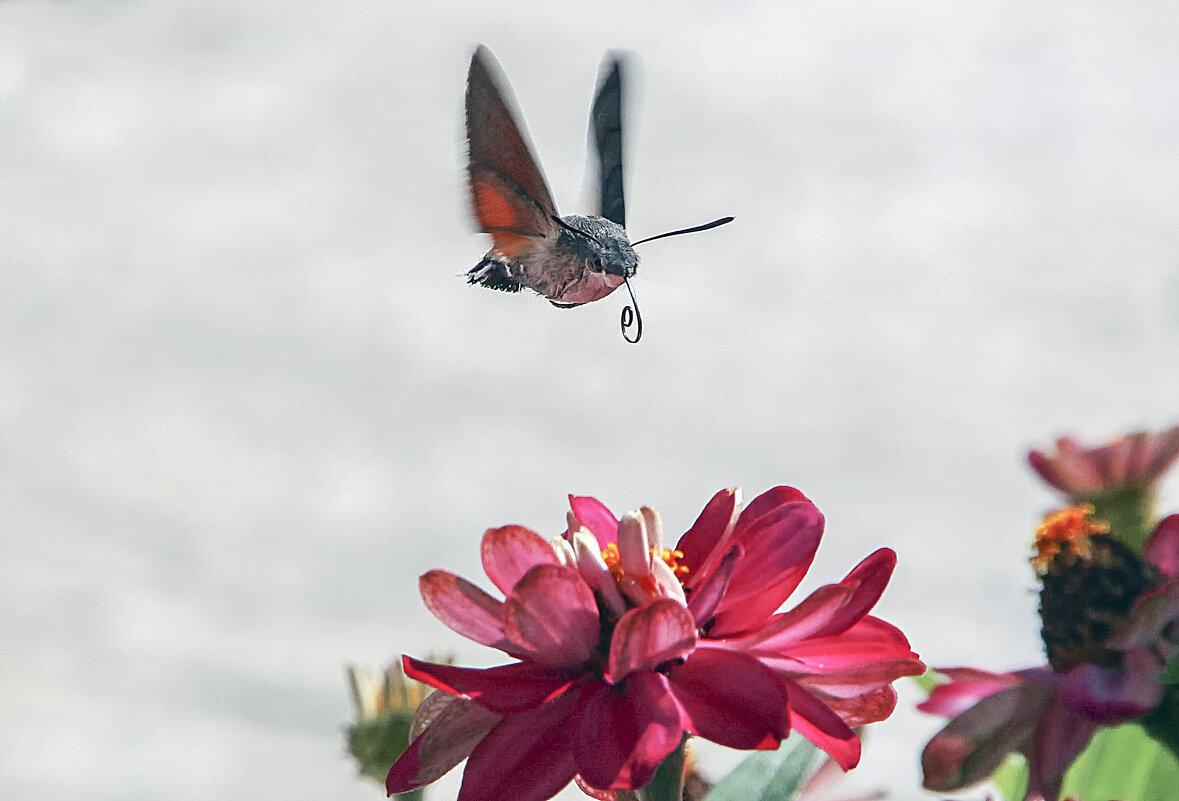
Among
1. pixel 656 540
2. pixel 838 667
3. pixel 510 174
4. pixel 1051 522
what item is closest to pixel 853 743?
pixel 838 667

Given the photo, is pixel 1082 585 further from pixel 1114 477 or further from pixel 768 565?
pixel 768 565

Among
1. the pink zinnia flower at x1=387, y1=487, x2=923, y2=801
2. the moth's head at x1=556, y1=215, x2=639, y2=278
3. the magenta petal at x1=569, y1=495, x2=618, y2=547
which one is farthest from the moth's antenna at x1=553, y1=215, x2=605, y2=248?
the pink zinnia flower at x1=387, y1=487, x2=923, y2=801

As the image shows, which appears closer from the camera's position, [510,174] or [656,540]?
[656,540]

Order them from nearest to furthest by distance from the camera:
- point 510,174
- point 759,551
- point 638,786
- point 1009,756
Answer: point 638,786 < point 759,551 < point 1009,756 < point 510,174

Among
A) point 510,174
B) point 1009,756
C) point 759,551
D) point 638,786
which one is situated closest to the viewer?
point 638,786

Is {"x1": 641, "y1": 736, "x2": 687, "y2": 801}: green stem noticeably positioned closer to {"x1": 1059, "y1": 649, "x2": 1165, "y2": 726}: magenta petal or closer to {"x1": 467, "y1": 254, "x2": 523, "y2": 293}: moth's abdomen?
{"x1": 1059, "y1": 649, "x2": 1165, "y2": 726}: magenta petal

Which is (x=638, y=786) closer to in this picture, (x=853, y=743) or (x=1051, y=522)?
(x=853, y=743)

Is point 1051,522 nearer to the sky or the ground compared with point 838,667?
nearer to the sky

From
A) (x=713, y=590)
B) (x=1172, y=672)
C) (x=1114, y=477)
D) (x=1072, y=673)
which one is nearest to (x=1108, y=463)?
(x=1114, y=477)
